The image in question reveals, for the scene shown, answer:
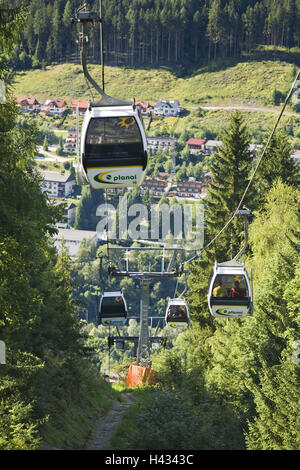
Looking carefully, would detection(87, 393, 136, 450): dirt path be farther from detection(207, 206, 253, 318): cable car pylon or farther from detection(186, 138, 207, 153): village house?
detection(186, 138, 207, 153): village house

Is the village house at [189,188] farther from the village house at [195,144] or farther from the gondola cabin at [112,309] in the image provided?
the gondola cabin at [112,309]

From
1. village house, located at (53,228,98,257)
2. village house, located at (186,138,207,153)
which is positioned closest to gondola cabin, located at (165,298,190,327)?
village house, located at (53,228,98,257)

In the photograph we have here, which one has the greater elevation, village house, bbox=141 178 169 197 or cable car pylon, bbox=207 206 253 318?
cable car pylon, bbox=207 206 253 318

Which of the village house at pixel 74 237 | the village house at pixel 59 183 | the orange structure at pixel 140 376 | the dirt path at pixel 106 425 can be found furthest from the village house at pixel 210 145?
the dirt path at pixel 106 425

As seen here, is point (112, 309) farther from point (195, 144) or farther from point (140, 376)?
point (195, 144)

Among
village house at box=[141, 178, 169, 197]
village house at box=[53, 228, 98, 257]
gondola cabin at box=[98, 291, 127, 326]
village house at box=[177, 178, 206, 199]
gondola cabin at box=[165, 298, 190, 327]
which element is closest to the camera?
gondola cabin at box=[98, 291, 127, 326]

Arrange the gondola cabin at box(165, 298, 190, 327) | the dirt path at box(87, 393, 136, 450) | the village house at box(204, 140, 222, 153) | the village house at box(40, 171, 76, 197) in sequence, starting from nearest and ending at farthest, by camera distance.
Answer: the dirt path at box(87, 393, 136, 450), the gondola cabin at box(165, 298, 190, 327), the village house at box(40, 171, 76, 197), the village house at box(204, 140, 222, 153)

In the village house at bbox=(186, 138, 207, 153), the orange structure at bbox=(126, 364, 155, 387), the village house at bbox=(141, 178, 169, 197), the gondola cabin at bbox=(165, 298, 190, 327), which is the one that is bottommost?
the village house at bbox=(141, 178, 169, 197)
